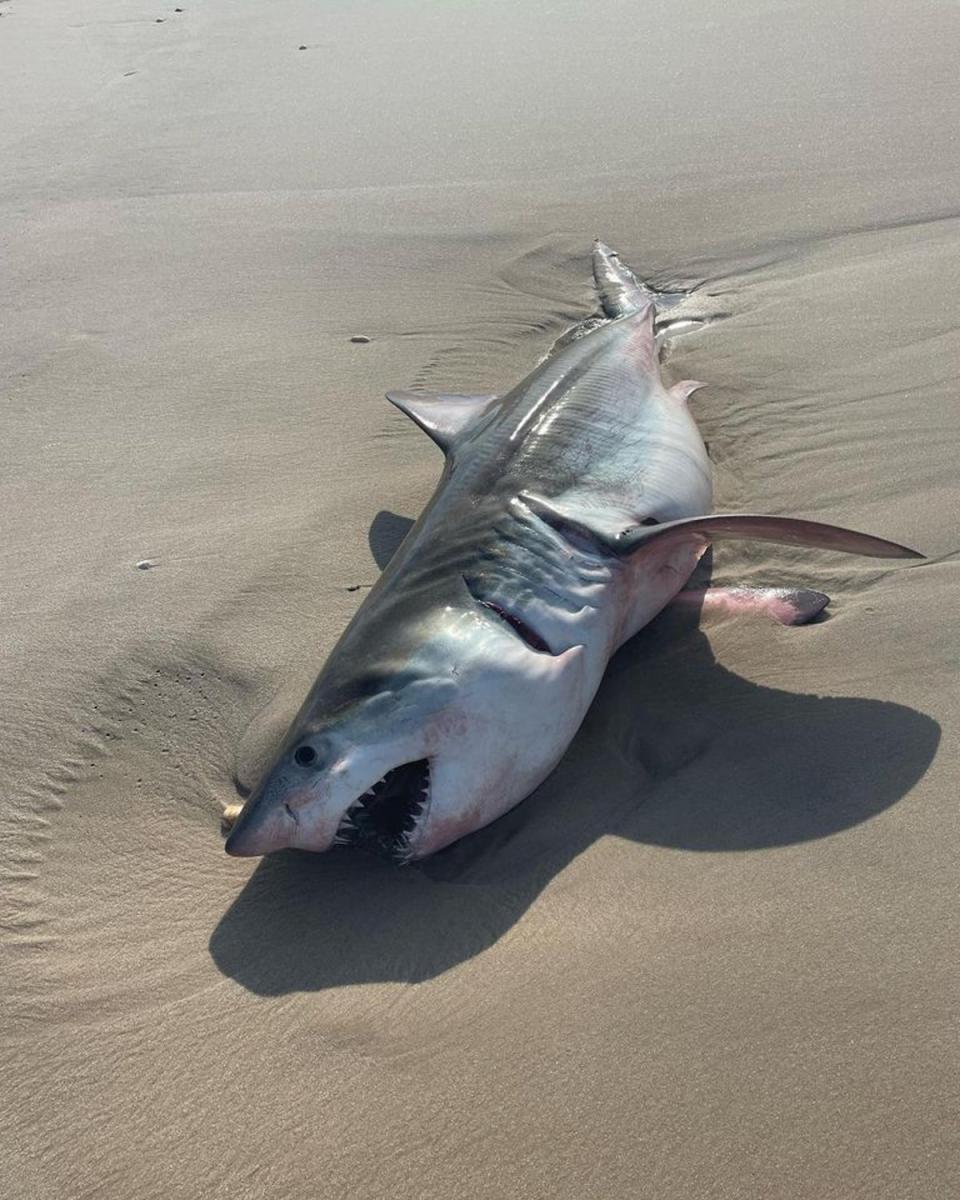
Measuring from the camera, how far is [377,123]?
869 centimetres

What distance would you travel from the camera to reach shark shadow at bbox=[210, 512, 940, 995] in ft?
9.91

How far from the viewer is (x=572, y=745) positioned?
3521 mm

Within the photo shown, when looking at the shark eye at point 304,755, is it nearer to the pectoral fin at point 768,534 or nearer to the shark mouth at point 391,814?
the shark mouth at point 391,814

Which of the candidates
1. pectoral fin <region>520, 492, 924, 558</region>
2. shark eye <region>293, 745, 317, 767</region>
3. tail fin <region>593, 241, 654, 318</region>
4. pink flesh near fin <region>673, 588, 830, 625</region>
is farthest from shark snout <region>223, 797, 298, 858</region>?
tail fin <region>593, 241, 654, 318</region>

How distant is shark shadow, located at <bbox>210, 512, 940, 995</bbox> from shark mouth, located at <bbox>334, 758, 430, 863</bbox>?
→ 0.25 ft

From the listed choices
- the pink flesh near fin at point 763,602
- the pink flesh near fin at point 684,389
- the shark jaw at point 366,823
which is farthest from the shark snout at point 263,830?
the pink flesh near fin at point 684,389

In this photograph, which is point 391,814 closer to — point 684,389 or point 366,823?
point 366,823

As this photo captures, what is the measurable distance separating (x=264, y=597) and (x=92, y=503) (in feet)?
3.57

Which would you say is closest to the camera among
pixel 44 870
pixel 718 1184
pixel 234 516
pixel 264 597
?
pixel 718 1184

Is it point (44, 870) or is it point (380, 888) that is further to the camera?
point (44, 870)

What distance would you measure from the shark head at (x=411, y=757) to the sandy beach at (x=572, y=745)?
127 mm

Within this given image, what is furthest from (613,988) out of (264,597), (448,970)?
(264,597)

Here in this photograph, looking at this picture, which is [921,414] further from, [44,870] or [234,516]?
[44,870]

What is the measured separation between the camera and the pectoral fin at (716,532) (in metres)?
3.52
